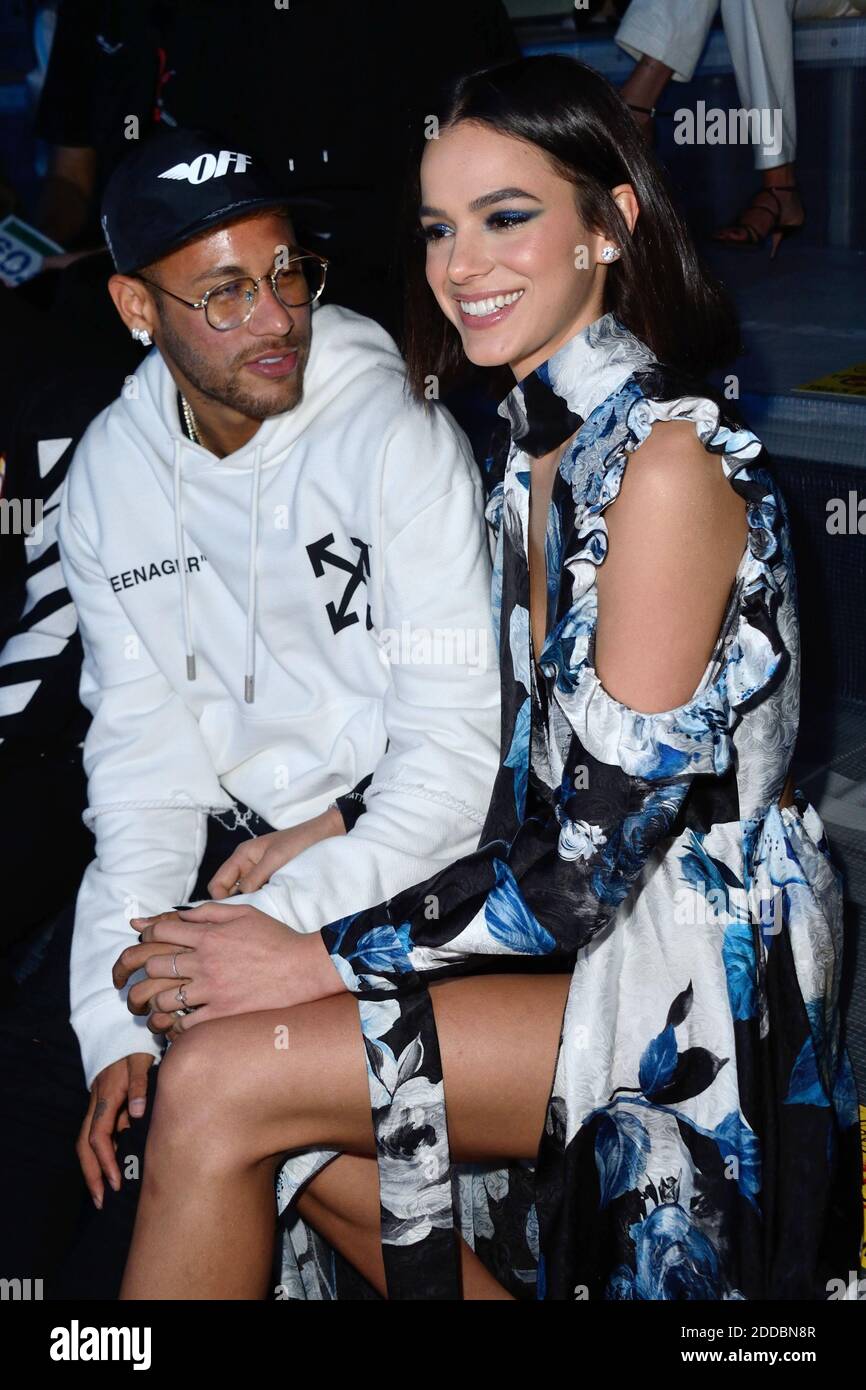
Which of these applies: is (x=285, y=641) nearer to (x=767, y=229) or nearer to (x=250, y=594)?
(x=250, y=594)

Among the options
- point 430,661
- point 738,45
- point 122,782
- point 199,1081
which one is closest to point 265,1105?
point 199,1081

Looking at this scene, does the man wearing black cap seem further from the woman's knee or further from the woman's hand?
the woman's knee

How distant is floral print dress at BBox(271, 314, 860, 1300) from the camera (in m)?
1.21

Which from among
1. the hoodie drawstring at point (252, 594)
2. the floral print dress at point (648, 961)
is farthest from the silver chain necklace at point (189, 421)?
the floral print dress at point (648, 961)

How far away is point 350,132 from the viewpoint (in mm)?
2314

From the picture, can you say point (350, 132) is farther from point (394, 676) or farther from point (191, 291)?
point (394, 676)

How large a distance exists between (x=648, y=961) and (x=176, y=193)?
1043mm

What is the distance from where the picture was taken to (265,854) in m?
1.65

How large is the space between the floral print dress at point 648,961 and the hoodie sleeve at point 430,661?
25cm

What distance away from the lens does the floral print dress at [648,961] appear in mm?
1211

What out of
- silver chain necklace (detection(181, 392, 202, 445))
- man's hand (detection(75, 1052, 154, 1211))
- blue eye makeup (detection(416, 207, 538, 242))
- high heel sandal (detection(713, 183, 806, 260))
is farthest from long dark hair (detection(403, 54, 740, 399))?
high heel sandal (detection(713, 183, 806, 260))

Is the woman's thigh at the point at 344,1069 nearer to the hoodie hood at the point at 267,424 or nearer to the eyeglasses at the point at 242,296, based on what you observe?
the hoodie hood at the point at 267,424
